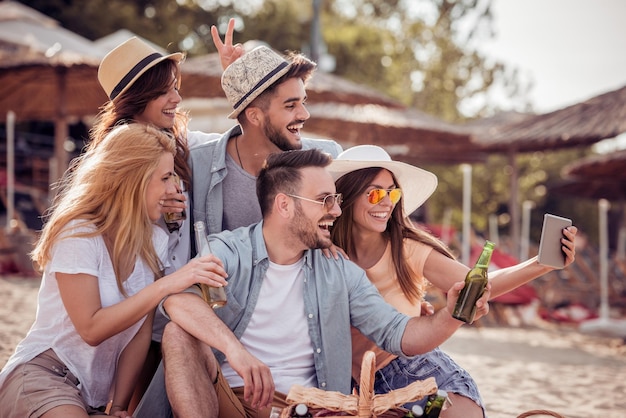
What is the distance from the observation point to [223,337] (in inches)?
120

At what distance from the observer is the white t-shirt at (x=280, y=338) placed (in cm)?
341

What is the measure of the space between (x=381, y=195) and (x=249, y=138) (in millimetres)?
903

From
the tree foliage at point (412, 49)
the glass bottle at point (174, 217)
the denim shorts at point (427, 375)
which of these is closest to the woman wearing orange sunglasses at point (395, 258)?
the denim shorts at point (427, 375)

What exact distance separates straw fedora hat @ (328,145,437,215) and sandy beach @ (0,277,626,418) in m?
1.70

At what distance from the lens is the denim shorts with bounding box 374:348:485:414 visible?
361cm

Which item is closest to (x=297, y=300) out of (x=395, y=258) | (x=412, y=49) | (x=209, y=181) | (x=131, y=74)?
(x=395, y=258)

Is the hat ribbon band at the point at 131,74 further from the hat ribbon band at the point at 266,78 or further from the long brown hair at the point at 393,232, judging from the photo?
the long brown hair at the point at 393,232

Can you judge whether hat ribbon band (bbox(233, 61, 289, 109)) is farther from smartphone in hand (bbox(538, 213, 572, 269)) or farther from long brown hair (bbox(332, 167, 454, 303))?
smartphone in hand (bbox(538, 213, 572, 269))

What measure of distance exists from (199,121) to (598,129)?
6437mm

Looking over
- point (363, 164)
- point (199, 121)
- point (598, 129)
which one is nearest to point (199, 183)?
point (363, 164)

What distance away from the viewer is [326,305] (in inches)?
135

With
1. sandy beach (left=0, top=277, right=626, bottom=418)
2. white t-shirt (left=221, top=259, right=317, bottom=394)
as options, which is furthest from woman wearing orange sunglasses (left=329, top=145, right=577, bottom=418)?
sandy beach (left=0, top=277, right=626, bottom=418)

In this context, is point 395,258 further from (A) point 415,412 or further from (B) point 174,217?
(A) point 415,412

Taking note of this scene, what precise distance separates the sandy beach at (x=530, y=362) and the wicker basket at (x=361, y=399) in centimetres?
248
